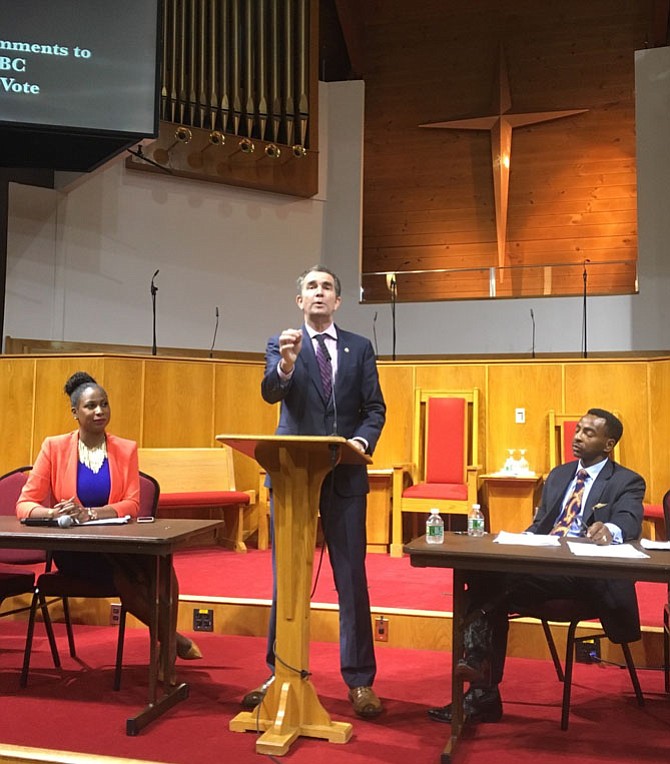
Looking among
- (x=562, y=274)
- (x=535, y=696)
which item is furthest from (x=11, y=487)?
(x=562, y=274)

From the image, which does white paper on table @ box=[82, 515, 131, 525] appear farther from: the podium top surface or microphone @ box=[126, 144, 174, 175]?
microphone @ box=[126, 144, 174, 175]

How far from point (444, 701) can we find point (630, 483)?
3.49 feet

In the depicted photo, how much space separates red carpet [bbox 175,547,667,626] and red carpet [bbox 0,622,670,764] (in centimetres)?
40

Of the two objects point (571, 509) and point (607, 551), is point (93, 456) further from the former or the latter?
point (607, 551)

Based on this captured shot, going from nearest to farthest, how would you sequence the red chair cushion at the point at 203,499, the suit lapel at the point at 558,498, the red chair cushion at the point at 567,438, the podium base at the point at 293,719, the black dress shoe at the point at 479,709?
the podium base at the point at 293,719, the black dress shoe at the point at 479,709, the suit lapel at the point at 558,498, the red chair cushion at the point at 203,499, the red chair cushion at the point at 567,438

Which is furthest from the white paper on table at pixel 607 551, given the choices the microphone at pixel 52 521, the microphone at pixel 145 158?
the microphone at pixel 145 158

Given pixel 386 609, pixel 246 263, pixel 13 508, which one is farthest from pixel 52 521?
pixel 246 263

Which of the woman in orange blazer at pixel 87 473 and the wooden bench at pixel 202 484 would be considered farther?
the wooden bench at pixel 202 484

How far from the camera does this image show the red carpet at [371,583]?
4.19 meters

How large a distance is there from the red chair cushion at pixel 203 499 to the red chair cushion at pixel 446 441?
4.65 ft

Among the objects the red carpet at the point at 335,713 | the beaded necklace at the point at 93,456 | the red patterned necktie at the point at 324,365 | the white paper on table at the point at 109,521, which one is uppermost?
the red patterned necktie at the point at 324,365

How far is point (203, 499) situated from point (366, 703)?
3.13m

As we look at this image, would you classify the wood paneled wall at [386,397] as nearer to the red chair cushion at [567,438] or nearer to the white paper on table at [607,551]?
the red chair cushion at [567,438]

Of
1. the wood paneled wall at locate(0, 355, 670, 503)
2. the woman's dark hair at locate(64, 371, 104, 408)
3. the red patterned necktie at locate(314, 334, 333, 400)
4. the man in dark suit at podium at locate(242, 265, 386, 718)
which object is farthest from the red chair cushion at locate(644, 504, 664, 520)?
the woman's dark hair at locate(64, 371, 104, 408)
